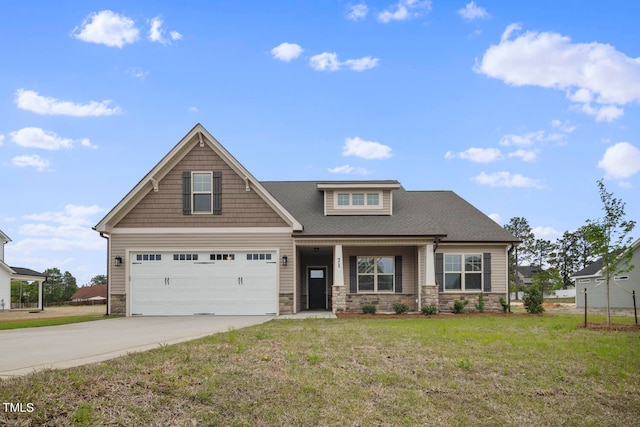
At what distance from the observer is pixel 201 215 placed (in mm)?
19844

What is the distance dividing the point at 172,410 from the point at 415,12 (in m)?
14.1

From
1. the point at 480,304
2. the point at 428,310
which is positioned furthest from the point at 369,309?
the point at 480,304

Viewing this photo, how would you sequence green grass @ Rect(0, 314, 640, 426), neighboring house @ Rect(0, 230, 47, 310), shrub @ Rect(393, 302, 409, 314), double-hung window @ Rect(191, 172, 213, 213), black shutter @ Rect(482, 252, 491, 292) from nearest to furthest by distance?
green grass @ Rect(0, 314, 640, 426), shrub @ Rect(393, 302, 409, 314), double-hung window @ Rect(191, 172, 213, 213), black shutter @ Rect(482, 252, 491, 292), neighboring house @ Rect(0, 230, 47, 310)

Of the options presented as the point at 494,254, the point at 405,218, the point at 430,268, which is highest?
the point at 405,218

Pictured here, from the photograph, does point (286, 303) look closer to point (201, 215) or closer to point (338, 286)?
point (338, 286)

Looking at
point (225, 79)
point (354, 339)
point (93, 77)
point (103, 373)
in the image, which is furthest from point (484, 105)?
point (103, 373)

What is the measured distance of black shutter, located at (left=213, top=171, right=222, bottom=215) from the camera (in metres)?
19.9

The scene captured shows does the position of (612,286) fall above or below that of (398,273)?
below

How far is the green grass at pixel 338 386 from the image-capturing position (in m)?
5.67

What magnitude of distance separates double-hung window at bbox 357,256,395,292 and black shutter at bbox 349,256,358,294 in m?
0.12

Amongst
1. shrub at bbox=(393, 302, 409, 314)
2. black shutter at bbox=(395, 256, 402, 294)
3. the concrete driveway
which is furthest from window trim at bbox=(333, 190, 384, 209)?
the concrete driveway

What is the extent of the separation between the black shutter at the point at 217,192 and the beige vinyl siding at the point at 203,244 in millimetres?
994

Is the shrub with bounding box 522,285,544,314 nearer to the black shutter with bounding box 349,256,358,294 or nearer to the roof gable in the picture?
the black shutter with bounding box 349,256,358,294

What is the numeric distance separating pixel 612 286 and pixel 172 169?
2654 centimetres
